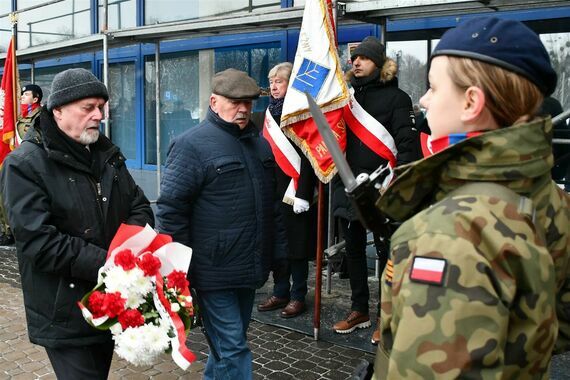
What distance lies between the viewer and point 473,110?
1.30 metres

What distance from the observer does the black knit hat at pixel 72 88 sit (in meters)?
2.73

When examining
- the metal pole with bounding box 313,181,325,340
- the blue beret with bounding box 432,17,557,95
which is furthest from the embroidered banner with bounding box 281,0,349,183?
the blue beret with bounding box 432,17,557,95

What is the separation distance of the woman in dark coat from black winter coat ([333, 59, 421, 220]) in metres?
0.44

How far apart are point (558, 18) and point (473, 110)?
4.62 m

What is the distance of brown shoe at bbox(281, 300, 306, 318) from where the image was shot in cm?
538

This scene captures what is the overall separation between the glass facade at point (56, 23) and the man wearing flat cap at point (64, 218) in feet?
28.2

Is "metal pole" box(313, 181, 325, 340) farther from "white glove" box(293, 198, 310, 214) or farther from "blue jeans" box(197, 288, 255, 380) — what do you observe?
"blue jeans" box(197, 288, 255, 380)

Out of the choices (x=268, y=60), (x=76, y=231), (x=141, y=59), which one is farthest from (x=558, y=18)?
(x=141, y=59)

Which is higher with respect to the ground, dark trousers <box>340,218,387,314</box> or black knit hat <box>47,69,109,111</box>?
black knit hat <box>47,69,109,111</box>

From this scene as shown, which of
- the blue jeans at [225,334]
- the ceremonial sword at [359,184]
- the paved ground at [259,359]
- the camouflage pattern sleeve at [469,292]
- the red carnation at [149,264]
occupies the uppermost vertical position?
the ceremonial sword at [359,184]

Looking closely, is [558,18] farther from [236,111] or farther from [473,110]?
[473,110]

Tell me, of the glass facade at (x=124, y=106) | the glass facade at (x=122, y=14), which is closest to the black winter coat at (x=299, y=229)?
the glass facade at (x=124, y=106)

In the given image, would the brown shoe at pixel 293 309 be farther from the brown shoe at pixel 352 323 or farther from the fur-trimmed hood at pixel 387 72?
the fur-trimmed hood at pixel 387 72

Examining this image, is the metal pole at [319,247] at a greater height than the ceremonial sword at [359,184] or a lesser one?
lesser
